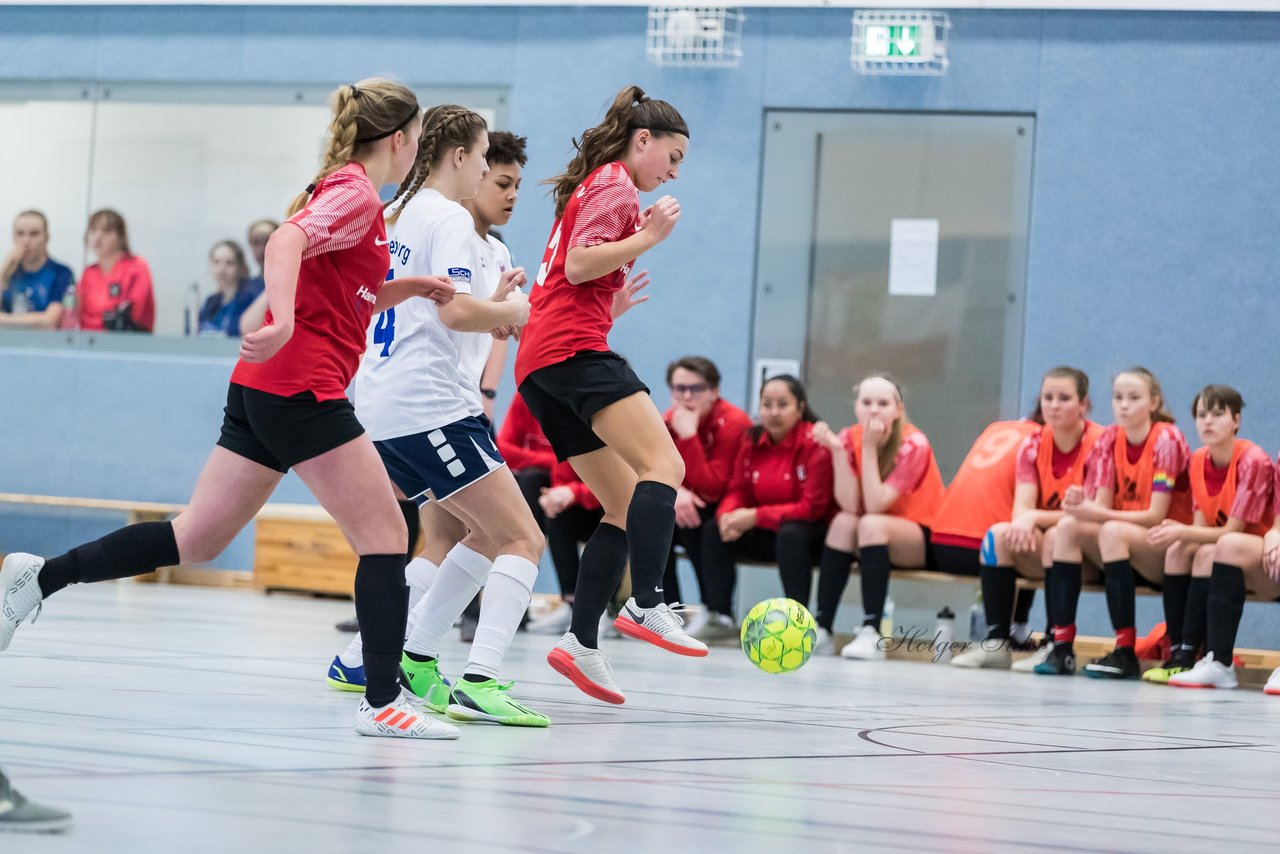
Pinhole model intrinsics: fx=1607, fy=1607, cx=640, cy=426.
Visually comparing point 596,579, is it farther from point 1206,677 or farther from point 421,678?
point 1206,677

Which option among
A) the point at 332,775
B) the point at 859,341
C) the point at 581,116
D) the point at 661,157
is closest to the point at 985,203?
the point at 859,341

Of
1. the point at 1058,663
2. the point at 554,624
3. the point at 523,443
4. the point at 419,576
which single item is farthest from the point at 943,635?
the point at 419,576

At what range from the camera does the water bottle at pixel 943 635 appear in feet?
24.6

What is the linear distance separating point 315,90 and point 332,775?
25.9ft

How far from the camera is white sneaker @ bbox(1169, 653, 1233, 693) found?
6445mm

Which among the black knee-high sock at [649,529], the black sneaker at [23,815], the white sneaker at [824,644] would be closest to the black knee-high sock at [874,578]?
the white sneaker at [824,644]

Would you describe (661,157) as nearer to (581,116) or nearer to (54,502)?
(581,116)

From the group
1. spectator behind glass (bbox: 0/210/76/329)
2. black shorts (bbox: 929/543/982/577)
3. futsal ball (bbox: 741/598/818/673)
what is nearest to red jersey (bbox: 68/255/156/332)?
spectator behind glass (bbox: 0/210/76/329)

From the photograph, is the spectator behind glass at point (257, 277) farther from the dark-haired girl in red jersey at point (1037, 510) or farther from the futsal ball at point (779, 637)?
the futsal ball at point (779, 637)

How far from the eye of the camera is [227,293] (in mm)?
10156

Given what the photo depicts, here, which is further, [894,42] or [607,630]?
[894,42]

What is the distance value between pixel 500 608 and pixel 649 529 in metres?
0.44

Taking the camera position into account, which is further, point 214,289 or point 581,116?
point 214,289

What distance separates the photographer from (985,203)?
9.01 meters
